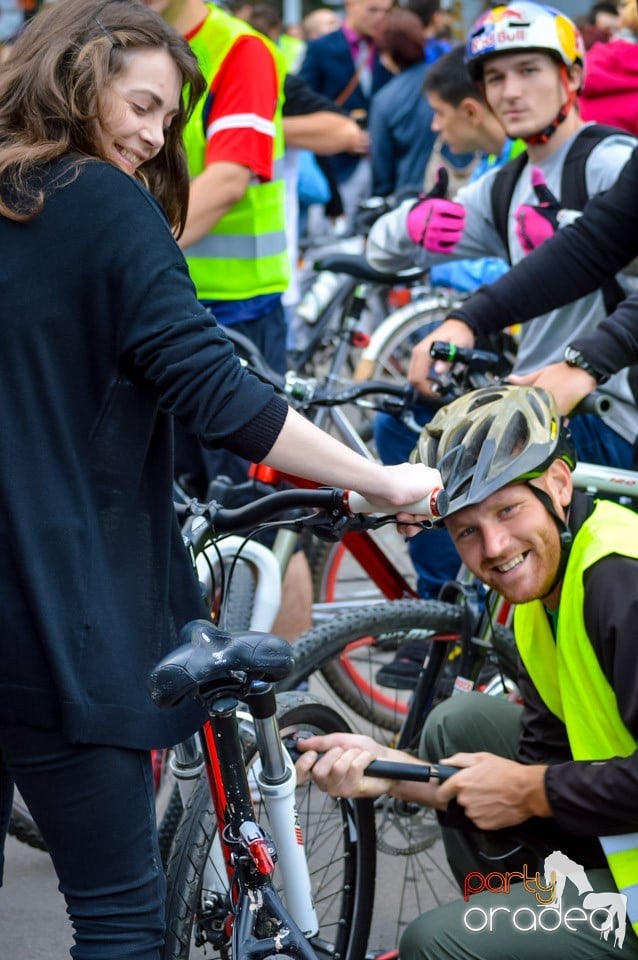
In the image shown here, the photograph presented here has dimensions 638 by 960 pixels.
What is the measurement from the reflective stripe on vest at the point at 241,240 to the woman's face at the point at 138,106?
2065 mm

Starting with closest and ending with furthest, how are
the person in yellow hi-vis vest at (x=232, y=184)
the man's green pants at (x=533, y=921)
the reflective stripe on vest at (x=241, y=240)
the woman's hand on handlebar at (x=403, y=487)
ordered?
the woman's hand on handlebar at (x=403, y=487) < the man's green pants at (x=533, y=921) < the person in yellow hi-vis vest at (x=232, y=184) < the reflective stripe on vest at (x=241, y=240)

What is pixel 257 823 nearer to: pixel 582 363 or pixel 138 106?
pixel 138 106

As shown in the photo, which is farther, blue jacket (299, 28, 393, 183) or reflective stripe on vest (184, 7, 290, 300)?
blue jacket (299, 28, 393, 183)

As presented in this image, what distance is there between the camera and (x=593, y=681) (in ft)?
7.69

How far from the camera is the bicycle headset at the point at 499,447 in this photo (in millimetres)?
2457

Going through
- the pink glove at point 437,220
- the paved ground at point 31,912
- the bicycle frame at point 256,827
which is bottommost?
the paved ground at point 31,912

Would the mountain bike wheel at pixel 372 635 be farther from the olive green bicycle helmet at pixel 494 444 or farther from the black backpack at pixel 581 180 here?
the black backpack at pixel 581 180

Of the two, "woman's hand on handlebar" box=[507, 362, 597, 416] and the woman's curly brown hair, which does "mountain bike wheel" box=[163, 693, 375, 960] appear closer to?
"woman's hand on handlebar" box=[507, 362, 597, 416]

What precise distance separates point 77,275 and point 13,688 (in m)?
0.63

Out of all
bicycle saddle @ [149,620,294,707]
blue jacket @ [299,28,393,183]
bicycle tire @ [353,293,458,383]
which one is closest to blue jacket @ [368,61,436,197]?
blue jacket @ [299,28,393,183]

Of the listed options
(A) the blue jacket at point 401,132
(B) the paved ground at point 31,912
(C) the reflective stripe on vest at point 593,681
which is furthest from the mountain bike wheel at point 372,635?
(A) the blue jacket at point 401,132

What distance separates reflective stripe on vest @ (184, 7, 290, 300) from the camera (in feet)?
14.0

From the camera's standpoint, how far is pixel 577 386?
314 cm

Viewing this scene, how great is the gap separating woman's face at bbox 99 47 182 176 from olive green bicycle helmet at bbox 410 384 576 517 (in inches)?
32.0
